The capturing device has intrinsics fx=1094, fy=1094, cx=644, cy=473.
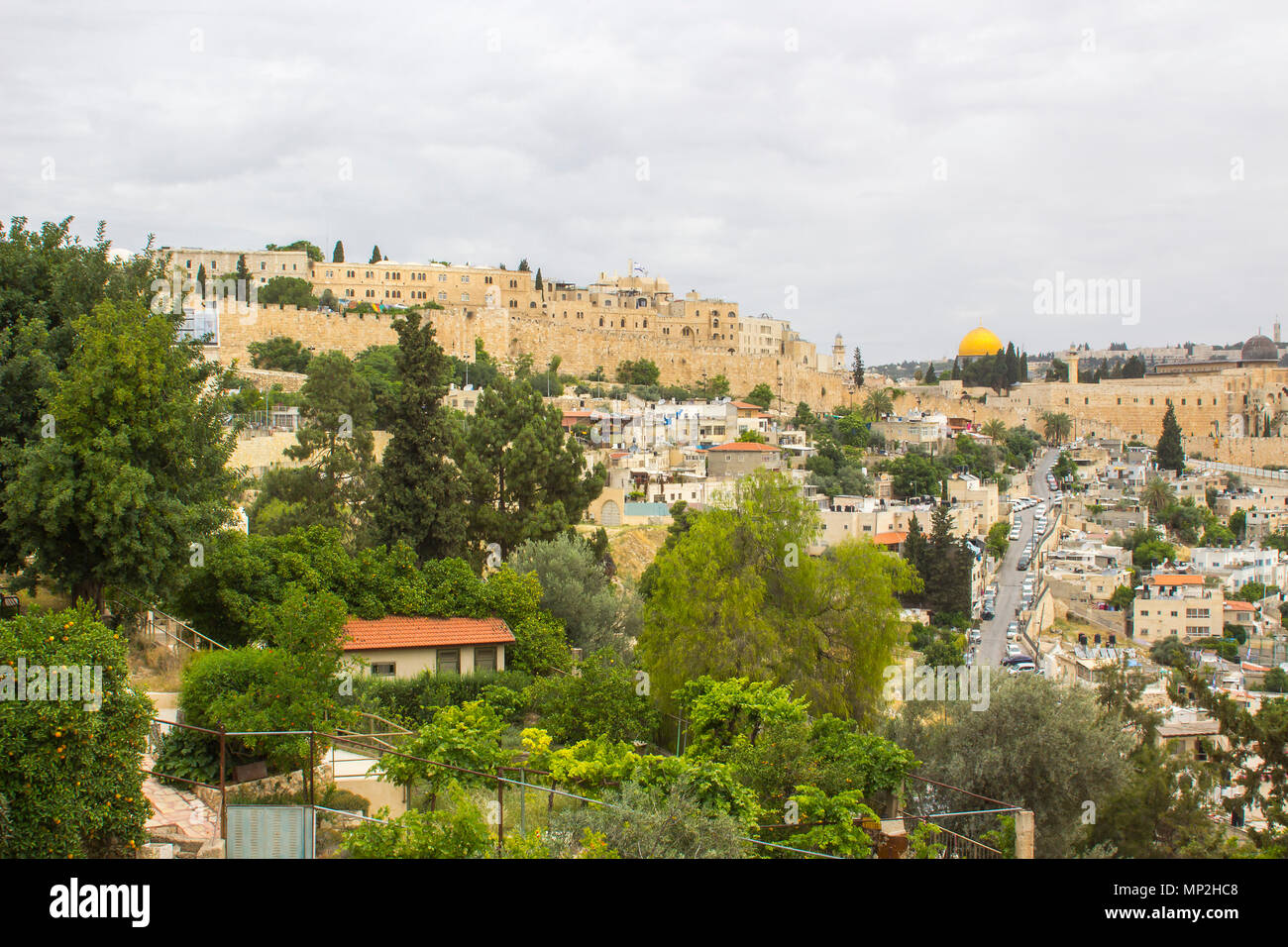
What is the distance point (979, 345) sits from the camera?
Answer: 8944cm

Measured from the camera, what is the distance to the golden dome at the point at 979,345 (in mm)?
88938

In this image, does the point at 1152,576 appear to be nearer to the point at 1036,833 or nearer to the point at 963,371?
the point at 1036,833

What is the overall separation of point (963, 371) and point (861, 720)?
7644cm

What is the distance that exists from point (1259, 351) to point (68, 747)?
3996 inches

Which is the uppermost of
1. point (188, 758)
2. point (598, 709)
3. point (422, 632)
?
point (422, 632)

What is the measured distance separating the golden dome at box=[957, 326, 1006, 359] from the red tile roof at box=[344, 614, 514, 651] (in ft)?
264

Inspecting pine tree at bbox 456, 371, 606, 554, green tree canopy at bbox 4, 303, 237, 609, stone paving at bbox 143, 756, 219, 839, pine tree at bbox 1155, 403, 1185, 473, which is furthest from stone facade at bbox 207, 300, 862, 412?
stone paving at bbox 143, 756, 219, 839

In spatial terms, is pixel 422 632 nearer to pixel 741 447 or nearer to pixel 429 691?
pixel 429 691

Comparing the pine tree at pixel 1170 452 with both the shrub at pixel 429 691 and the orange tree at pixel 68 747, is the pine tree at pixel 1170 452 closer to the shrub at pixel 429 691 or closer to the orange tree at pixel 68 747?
the shrub at pixel 429 691

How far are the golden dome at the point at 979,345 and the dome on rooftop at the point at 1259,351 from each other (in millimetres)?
20784

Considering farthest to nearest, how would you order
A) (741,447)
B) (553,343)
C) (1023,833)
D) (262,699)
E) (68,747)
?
(553,343), (741,447), (1023,833), (262,699), (68,747)

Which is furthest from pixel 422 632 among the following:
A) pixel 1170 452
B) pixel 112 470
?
pixel 1170 452

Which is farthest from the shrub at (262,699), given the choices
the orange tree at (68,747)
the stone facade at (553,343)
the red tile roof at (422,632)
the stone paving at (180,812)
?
the stone facade at (553,343)
